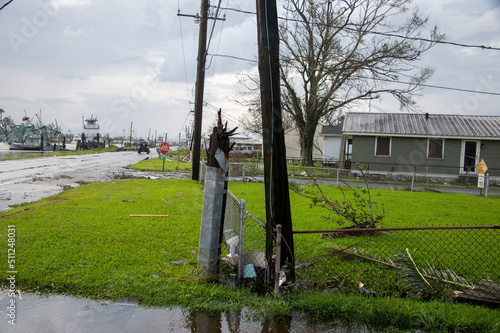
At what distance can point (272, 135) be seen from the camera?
4.77 m

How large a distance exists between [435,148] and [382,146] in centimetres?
343

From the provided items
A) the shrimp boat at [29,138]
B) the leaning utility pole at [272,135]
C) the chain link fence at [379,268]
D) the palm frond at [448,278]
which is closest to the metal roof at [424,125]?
the chain link fence at [379,268]

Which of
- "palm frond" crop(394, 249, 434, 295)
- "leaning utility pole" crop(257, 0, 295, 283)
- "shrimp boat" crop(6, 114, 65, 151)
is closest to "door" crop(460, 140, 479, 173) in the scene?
"palm frond" crop(394, 249, 434, 295)

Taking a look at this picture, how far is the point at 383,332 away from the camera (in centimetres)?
385

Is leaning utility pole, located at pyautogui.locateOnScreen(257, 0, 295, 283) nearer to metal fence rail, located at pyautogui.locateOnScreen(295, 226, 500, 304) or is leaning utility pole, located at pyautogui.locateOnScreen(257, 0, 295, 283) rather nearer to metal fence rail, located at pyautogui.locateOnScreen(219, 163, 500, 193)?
metal fence rail, located at pyautogui.locateOnScreen(295, 226, 500, 304)

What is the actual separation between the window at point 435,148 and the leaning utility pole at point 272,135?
75.1 ft

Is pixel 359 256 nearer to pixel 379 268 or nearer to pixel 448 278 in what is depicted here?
pixel 379 268

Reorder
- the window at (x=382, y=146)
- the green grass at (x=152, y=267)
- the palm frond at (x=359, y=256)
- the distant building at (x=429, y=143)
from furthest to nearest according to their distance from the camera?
the window at (x=382, y=146)
the distant building at (x=429, y=143)
the palm frond at (x=359, y=256)
the green grass at (x=152, y=267)

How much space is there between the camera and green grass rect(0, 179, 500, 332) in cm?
412

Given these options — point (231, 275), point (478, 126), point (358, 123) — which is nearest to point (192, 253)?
point (231, 275)

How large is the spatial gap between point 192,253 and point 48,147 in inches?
2027

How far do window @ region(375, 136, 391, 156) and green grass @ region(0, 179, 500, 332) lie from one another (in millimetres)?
15615

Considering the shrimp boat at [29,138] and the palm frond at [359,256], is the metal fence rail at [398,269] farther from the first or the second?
the shrimp boat at [29,138]

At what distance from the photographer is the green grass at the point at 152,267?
13.5ft
